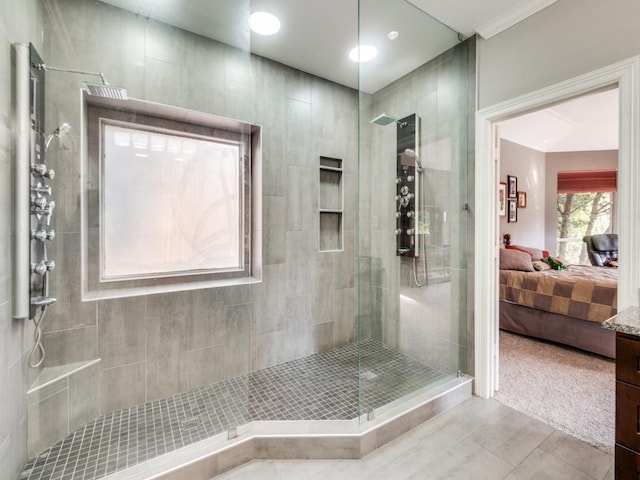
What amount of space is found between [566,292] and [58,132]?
454 cm

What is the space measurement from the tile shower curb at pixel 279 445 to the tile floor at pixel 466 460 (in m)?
0.04

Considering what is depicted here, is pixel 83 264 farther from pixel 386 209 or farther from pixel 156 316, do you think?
pixel 386 209

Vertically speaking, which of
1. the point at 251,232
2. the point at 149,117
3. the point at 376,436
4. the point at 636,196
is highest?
the point at 149,117

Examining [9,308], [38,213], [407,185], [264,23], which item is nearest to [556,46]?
[407,185]

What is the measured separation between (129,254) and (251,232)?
36.3 inches

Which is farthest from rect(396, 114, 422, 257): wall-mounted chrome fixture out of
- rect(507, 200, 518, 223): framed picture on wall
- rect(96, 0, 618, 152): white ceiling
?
rect(507, 200, 518, 223): framed picture on wall

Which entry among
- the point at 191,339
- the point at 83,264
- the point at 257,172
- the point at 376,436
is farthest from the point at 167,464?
the point at 257,172

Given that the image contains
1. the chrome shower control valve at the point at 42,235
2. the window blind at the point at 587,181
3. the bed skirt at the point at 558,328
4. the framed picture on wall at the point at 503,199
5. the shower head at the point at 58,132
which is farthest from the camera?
the window blind at the point at 587,181

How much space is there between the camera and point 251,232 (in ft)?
8.48

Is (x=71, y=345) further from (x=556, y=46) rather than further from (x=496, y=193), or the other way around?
(x=556, y=46)

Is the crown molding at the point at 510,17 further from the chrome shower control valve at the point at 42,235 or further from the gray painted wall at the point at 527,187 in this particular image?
the gray painted wall at the point at 527,187

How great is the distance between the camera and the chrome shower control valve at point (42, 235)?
4.90 ft

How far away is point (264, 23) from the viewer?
7.04 feet

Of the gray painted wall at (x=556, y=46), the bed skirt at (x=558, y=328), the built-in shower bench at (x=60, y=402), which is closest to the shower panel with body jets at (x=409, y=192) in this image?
the gray painted wall at (x=556, y=46)
